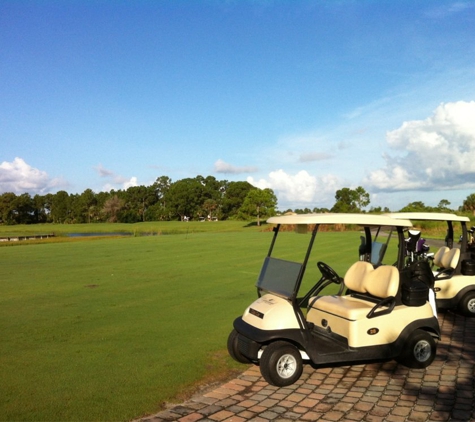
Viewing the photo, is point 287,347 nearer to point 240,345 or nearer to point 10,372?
point 240,345

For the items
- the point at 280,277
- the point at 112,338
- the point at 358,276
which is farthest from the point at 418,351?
the point at 112,338

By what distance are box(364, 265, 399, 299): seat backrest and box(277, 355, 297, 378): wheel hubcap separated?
1.47 meters

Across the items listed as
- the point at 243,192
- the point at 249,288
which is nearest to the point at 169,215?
the point at 243,192

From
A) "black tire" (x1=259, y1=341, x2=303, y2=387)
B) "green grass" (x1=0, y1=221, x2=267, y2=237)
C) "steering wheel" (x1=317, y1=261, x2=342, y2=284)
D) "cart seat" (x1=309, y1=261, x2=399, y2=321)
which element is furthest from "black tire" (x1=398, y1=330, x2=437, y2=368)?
"green grass" (x1=0, y1=221, x2=267, y2=237)

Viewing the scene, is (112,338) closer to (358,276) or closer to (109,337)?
(109,337)

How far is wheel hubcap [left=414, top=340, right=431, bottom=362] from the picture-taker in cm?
560

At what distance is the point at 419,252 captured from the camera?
10.0m

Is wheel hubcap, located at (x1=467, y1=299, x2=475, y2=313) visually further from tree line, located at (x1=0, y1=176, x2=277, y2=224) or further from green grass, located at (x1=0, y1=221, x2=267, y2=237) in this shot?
tree line, located at (x1=0, y1=176, x2=277, y2=224)

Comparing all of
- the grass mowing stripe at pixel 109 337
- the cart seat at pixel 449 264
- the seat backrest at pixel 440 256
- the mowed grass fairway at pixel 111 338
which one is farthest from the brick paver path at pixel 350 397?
the seat backrest at pixel 440 256

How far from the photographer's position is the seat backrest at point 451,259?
8578 millimetres

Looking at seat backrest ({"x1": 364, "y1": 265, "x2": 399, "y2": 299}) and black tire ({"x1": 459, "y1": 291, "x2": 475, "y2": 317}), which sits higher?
seat backrest ({"x1": 364, "y1": 265, "x2": 399, "y2": 299})

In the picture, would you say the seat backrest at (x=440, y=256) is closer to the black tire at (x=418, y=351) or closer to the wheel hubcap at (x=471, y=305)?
the wheel hubcap at (x=471, y=305)

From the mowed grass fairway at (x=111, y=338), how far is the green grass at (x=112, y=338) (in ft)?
0.04

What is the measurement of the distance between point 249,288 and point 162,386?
661cm
